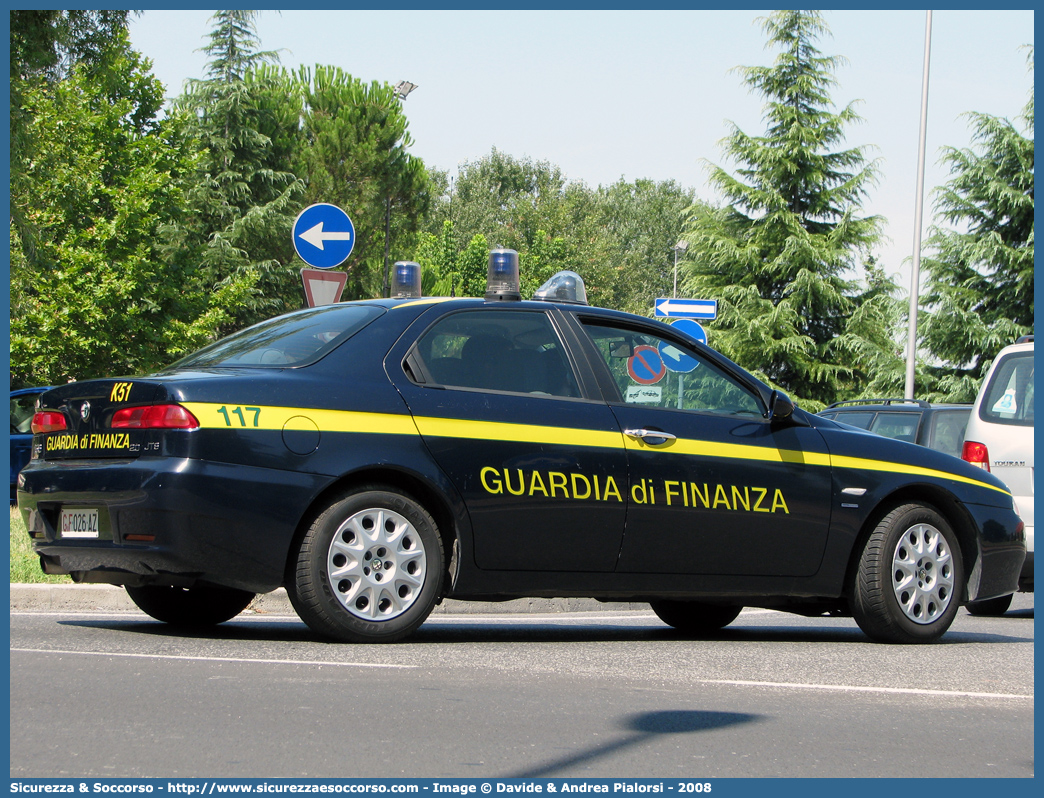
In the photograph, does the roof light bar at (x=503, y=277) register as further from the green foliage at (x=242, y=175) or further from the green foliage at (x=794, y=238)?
→ the green foliage at (x=242, y=175)

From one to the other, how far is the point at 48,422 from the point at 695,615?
3.74 m

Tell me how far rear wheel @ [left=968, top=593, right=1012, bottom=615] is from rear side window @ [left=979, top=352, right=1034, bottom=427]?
1.30 metres

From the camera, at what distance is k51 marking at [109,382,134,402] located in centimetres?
560

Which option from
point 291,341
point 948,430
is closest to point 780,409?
point 291,341

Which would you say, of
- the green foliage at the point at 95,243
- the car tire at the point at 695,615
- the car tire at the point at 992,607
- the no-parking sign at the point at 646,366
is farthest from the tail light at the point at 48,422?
the green foliage at the point at 95,243

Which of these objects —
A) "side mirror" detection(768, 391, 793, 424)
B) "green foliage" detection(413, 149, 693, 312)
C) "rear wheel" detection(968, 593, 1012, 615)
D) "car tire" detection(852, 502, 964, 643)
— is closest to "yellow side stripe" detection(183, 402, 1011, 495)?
"side mirror" detection(768, 391, 793, 424)

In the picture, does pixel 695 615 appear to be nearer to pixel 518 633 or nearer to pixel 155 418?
pixel 518 633

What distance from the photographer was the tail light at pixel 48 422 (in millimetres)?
5910

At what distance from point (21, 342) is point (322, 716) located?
2439cm

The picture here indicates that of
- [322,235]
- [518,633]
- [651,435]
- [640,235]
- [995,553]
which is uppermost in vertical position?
[640,235]

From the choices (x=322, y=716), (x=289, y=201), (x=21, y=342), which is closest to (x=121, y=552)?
(x=322, y=716)

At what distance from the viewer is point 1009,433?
9.33 m

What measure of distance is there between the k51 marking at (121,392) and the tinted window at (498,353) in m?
1.29

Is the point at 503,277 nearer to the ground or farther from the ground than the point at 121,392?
farther from the ground
